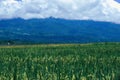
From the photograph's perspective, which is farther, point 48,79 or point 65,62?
point 65,62

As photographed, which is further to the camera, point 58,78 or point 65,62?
point 65,62

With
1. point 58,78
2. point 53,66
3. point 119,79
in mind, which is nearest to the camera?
point 119,79

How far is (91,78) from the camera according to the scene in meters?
39.4

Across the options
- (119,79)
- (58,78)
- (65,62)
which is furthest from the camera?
(65,62)

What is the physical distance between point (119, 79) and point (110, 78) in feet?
9.45

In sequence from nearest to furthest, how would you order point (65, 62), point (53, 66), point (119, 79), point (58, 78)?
point (119, 79), point (58, 78), point (53, 66), point (65, 62)

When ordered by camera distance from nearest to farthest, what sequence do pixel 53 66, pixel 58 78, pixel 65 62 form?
1. pixel 58 78
2. pixel 53 66
3. pixel 65 62

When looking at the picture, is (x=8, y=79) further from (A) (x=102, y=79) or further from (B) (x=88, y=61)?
(B) (x=88, y=61)

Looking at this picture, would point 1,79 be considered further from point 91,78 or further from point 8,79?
point 91,78

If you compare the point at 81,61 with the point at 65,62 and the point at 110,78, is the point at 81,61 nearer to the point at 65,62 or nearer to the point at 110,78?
the point at 65,62

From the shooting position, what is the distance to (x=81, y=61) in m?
61.8

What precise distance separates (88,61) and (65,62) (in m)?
3.87

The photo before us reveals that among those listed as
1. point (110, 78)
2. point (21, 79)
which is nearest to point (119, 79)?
point (110, 78)

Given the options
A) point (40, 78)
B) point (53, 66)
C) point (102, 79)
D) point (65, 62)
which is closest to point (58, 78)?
point (40, 78)
